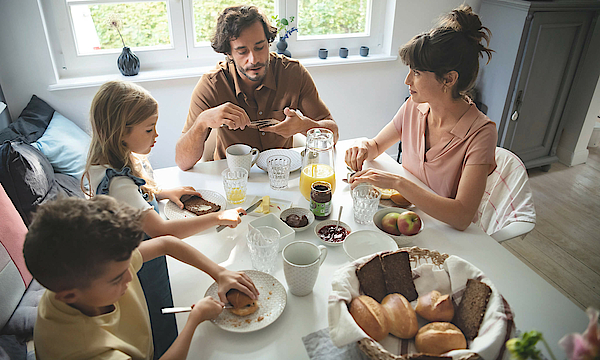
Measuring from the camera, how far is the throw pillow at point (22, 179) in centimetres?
162

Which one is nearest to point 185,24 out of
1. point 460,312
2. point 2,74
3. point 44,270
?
point 2,74

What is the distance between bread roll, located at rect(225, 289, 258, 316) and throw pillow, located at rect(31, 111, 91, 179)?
159 cm

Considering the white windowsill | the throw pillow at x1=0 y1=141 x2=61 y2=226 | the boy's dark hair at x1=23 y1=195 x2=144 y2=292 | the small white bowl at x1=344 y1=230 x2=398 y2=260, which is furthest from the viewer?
the white windowsill

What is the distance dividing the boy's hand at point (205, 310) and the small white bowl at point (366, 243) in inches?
15.2

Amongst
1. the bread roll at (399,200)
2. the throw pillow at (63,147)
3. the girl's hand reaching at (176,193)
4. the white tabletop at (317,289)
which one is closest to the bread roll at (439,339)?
the white tabletop at (317,289)

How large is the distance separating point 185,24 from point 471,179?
2.10 m

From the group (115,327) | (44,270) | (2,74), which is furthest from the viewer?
(2,74)

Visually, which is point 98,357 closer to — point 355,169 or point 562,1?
point 355,169

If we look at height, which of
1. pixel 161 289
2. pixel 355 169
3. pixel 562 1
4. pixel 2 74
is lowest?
pixel 161 289

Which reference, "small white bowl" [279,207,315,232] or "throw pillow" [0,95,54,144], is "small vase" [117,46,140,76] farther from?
"small white bowl" [279,207,315,232]

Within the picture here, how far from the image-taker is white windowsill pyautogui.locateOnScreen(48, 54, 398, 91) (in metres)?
2.41

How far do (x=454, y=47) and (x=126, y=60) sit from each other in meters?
1.97

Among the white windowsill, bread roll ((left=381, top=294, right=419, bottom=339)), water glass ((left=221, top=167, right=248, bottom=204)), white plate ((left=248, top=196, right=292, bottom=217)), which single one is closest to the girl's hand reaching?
water glass ((left=221, top=167, right=248, bottom=204))

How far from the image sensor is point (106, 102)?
1233 mm
